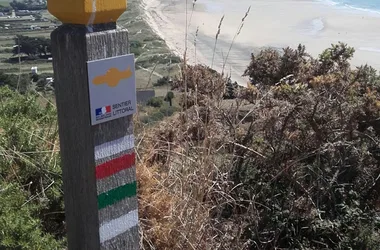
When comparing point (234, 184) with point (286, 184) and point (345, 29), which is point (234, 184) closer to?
point (286, 184)

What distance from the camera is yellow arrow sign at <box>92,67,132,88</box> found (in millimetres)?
1512

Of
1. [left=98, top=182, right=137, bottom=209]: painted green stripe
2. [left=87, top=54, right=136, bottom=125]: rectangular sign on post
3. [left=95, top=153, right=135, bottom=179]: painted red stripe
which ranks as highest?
[left=87, top=54, right=136, bottom=125]: rectangular sign on post

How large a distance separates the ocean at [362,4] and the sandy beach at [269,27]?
2.81 feet

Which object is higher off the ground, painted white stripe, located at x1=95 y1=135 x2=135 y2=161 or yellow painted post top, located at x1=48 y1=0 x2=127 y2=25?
yellow painted post top, located at x1=48 y1=0 x2=127 y2=25

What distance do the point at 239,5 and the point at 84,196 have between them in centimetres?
2910

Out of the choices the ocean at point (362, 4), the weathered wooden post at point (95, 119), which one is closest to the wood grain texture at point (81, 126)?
the weathered wooden post at point (95, 119)

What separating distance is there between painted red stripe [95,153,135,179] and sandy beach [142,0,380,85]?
11965mm

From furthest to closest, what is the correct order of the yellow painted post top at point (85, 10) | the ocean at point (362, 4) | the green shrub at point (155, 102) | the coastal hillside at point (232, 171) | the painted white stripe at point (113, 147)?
the ocean at point (362, 4) < the green shrub at point (155, 102) < the coastal hillside at point (232, 171) < the painted white stripe at point (113, 147) < the yellow painted post top at point (85, 10)

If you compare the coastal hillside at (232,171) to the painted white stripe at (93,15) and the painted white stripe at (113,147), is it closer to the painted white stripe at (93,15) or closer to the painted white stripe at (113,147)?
the painted white stripe at (113,147)

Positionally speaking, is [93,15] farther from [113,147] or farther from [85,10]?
[113,147]

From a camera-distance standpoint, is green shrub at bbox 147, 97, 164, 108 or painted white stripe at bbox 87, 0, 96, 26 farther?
green shrub at bbox 147, 97, 164, 108

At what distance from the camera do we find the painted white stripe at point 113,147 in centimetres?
159

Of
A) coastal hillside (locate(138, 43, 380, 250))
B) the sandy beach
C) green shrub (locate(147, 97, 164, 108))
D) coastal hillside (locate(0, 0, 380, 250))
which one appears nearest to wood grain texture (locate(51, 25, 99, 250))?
coastal hillside (locate(0, 0, 380, 250))

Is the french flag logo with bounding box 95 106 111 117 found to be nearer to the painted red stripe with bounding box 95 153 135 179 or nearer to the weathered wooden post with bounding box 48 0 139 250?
the weathered wooden post with bounding box 48 0 139 250
